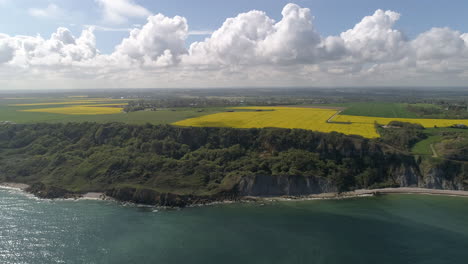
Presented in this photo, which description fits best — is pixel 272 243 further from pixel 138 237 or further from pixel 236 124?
pixel 236 124

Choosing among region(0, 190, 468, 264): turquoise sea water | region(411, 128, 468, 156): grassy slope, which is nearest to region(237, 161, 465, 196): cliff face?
region(0, 190, 468, 264): turquoise sea water

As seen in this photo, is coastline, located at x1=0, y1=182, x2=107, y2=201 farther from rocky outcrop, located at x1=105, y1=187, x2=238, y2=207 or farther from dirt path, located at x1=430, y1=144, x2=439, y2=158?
dirt path, located at x1=430, y1=144, x2=439, y2=158

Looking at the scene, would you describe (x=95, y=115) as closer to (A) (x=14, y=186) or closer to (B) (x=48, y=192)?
(A) (x=14, y=186)

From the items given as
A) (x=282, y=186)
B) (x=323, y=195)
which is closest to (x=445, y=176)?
(x=323, y=195)

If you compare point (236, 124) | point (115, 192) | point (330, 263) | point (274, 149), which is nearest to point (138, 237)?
point (115, 192)

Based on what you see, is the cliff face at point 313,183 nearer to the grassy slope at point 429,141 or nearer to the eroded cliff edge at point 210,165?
the eroded cliff edge at point 210,165

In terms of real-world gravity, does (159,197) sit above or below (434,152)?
below

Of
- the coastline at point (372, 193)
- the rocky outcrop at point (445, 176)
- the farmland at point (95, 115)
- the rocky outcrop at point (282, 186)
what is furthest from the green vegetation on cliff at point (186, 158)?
the farmland at point (95, 115)

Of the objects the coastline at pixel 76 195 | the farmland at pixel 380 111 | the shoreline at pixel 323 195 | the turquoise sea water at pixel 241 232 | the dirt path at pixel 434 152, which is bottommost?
the turquoise sea water at pixel 241 232

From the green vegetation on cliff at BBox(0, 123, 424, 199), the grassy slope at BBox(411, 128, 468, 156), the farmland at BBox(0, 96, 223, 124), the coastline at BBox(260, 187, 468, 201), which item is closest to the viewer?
the coastline at BBox(260, 187, 468, 201)
